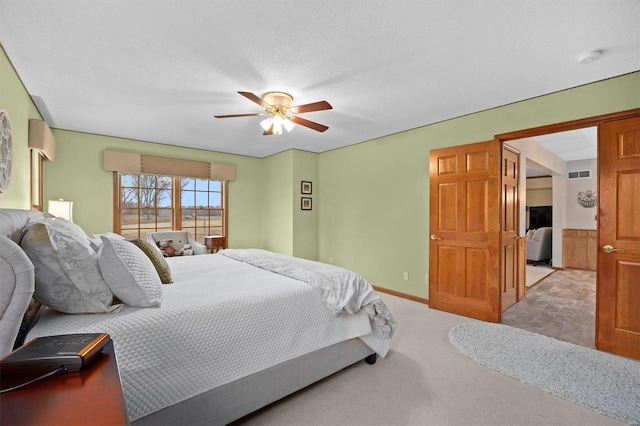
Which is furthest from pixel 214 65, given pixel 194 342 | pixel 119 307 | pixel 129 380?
pixel 129 380

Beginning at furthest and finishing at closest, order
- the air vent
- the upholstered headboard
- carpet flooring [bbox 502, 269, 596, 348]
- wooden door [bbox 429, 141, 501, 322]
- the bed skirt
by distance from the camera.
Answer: the air vent
wooden door [bbox 429, 141, 501, 322]
carpet flooring [bbox 502, 269, 596, 348]
the bed skirt
the upholstered headboard

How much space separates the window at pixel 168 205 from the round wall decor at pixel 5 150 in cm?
224

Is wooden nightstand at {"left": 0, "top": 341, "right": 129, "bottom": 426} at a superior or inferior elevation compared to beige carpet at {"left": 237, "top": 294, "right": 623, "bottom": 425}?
superior

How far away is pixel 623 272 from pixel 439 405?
85.6 inches

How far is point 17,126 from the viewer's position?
2730mm

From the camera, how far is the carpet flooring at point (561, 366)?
6.39 ft

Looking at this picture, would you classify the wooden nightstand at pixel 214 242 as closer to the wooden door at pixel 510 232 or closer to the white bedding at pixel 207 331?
the white bedding at pixel 207 331

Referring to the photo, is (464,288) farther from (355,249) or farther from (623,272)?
(355,249)

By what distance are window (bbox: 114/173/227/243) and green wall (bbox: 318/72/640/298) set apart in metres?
2.14

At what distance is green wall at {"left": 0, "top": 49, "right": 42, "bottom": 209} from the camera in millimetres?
2330

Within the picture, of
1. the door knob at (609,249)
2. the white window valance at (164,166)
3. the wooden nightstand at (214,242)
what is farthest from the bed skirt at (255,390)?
the white window valance at (164,166)

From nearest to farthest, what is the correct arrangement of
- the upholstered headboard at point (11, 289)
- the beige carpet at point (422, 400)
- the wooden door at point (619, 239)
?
the upholstered headboard at point (11, 289)
the beige carpet at point (422, 400)
the wooden door at point (619, 239)

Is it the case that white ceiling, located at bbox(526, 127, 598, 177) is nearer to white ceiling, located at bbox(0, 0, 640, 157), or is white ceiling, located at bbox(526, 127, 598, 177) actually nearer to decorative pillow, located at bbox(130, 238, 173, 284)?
white ceiling, located at bbox(0, 0, 640, 157)

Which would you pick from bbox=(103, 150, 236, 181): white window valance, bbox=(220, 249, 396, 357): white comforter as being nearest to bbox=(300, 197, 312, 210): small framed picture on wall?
bbox=(103, 150, 236, 181): white window valance
